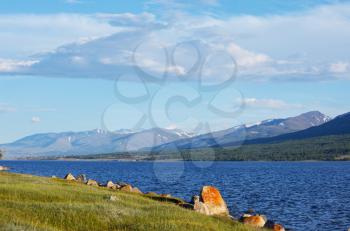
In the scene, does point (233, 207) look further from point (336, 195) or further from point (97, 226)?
point (97, 226)

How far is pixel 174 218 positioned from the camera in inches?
1294

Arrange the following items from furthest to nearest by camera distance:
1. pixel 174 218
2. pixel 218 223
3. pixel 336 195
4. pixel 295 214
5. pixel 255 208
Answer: pixel 336 195, pixel 255 208, pixel 295 214, pixel 218 223, pixel 174 218

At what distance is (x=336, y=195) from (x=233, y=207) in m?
32.7

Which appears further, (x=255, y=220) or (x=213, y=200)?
(x=213, y=200)

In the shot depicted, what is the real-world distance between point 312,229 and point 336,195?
46.2 metres

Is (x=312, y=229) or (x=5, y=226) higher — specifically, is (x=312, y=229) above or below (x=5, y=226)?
below

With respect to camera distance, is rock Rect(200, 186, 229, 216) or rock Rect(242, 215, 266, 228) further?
rock Rect(200, 186, 229, 216)

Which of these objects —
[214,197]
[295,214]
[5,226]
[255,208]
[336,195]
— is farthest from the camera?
[336,195]

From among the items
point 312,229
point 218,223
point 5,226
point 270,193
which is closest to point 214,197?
point 312,229

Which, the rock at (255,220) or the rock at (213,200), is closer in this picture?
the rock at (255,220)

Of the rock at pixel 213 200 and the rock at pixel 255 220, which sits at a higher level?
the rock at pixel 213 200

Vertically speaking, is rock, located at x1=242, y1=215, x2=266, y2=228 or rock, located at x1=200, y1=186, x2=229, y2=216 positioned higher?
rock, located at x1=200, y1=186, x2=229, y2=216

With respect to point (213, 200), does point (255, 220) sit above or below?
below

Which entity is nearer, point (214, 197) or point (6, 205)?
point (6, 205)
